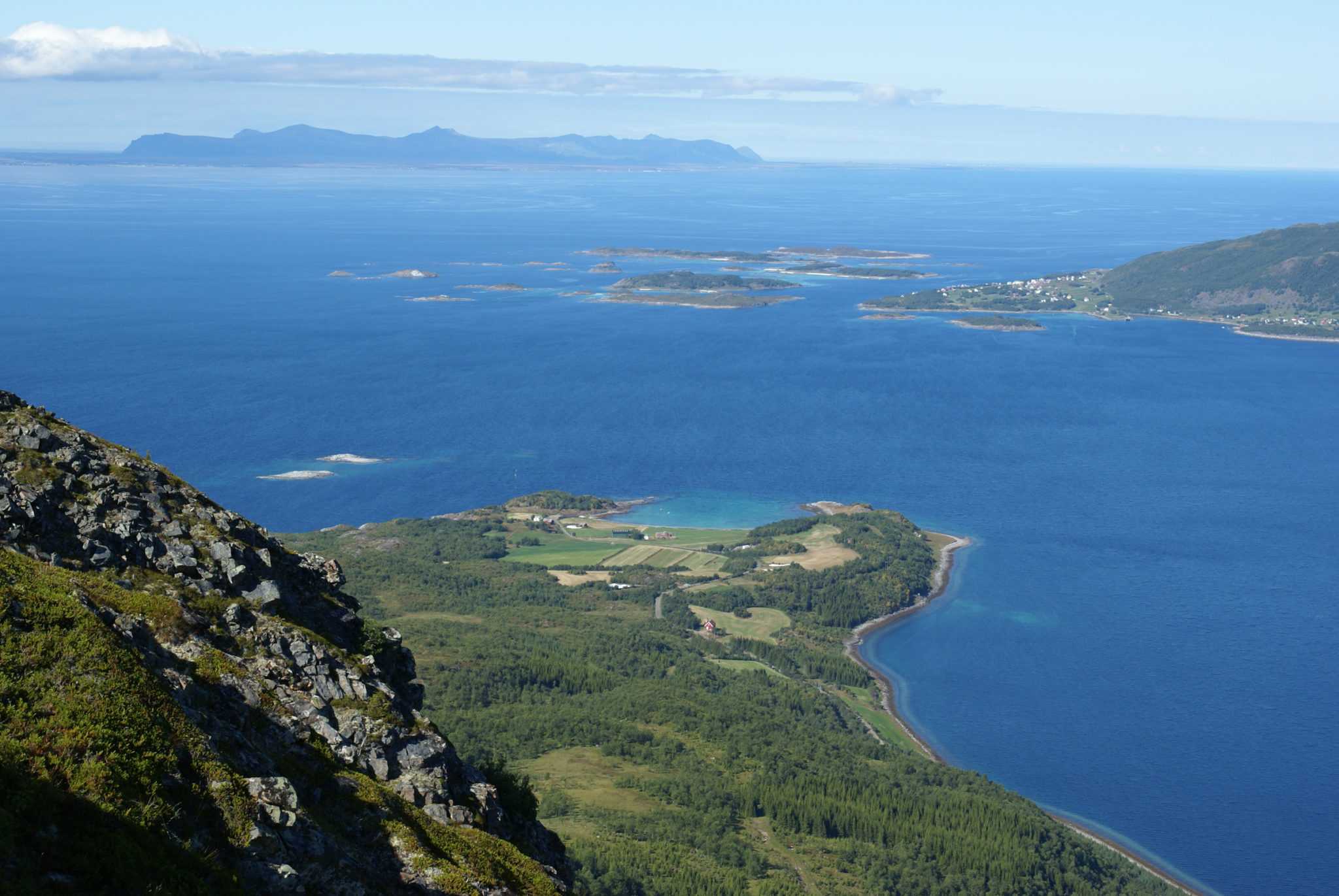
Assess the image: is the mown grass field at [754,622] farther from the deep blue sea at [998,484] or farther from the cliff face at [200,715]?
the cliff face at [200,715]

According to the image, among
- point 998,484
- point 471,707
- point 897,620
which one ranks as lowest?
point 897,620

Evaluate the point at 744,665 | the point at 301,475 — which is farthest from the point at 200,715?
the point at 301,475

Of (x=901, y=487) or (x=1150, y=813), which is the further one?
(x=901, y=487)

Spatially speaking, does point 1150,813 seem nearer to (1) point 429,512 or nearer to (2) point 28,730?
(2) point 28,730

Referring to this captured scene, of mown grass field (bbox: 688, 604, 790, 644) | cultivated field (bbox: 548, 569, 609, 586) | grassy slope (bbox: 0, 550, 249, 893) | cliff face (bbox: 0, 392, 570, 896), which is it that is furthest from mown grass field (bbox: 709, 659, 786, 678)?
grassy slope (bbox: 0, 550, 249, 893)

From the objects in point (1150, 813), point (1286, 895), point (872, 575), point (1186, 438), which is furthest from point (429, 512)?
point (1186, 438)

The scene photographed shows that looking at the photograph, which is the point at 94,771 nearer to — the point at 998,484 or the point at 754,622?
the point at 754,622
